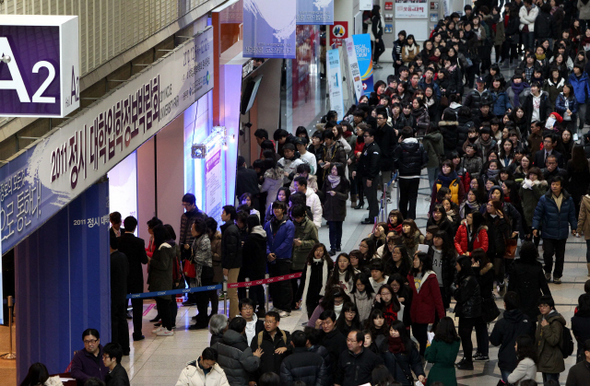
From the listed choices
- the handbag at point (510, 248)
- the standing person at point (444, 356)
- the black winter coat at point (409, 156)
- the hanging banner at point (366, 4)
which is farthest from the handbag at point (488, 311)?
the hanging banner at point (366, 4)

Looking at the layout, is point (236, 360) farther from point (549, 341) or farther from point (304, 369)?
point (549, 341)

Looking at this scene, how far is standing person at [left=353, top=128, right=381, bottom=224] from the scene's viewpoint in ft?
54.0

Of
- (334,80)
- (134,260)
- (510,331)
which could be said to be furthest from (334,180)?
(334,80)

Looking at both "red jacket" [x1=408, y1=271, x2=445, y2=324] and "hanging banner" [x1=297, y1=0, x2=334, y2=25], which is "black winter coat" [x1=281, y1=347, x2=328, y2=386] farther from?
"hanging banner" [x1=297, y1=0, x2=334, y2=25]

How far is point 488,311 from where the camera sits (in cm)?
1120

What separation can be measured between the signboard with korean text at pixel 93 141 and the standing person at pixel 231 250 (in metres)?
1.45

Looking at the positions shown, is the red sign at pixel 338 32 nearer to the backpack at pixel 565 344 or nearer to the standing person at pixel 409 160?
the standing person at pixel 409 160

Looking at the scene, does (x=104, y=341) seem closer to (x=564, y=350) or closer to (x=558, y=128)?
(x=564, y=350)

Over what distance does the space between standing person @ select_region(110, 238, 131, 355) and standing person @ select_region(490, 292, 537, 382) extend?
4112 millimetres

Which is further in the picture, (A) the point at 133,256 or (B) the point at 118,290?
(A) the point at 133,256

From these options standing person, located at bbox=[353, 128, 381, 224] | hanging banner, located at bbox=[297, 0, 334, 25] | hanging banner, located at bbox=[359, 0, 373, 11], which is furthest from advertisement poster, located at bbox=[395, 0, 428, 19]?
standing person, located at bbox=[353, 128, 381, 224]

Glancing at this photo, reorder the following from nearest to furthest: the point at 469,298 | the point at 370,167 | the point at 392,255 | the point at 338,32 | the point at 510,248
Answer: the point at 469,298
the point at 392,255
the point at 510,248
the point at 370,167
the point at 338,32

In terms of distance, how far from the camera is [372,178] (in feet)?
54.7

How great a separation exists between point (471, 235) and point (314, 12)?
9.23 m
